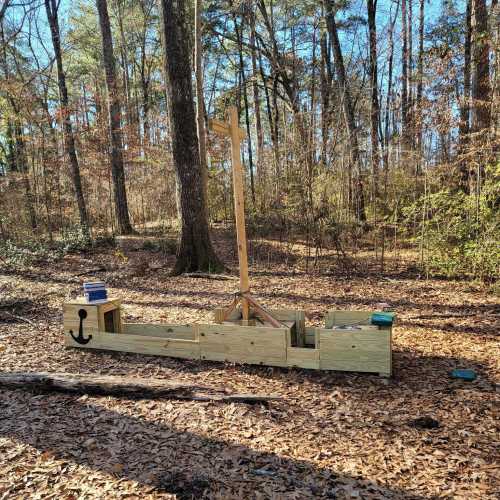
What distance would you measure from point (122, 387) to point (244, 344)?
3.26ft

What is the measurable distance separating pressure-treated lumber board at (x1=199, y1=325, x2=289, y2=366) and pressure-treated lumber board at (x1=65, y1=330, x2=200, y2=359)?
131mm

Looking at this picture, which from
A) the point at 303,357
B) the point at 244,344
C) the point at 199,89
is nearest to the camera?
the point at 303,357

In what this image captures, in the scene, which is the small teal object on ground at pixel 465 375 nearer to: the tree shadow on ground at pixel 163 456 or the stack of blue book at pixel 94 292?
the tree shadow on ground at pixel 163 456

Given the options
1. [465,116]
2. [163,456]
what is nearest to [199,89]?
[465,116]

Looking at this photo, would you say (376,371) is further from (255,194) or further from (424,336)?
(255,194)

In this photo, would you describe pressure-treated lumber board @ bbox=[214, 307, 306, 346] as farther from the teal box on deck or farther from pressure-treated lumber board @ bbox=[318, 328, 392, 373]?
the teal box on deck

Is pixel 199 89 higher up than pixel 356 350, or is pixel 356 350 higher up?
pixel 199 89

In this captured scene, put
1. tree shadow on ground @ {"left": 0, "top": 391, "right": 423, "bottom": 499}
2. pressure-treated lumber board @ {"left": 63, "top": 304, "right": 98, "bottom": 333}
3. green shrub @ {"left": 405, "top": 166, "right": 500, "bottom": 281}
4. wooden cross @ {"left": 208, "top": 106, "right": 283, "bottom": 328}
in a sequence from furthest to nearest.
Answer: green shrub @ {"left": 405, "top": 166, "right": 500, "bottom": 281} < pressure-treated lumber board @ {"left": 63, "top": 304, "right": 98, "bottom": 333} < wooden cross @ {"left": 208, "top": 106, "right": 283, "bottom": 328} < tree shadow on ground @ {"left": 0, "top": 391, "right": 423, "bottom": 499}

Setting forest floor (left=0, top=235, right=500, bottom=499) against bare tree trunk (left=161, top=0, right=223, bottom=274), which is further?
bare tree trunk (left=161, top=0, right=223, bottom=274)

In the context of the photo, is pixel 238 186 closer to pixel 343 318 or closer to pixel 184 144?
pixel 343 318

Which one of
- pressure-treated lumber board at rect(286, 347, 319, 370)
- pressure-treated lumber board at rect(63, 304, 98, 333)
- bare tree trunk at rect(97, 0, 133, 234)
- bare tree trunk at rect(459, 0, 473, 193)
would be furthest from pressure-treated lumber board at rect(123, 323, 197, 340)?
bare tree trunk at rect(97, 0, 133, 234)

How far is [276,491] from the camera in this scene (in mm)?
1895

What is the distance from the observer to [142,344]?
11.7 feet

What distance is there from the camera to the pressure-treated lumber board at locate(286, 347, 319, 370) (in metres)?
3.13
